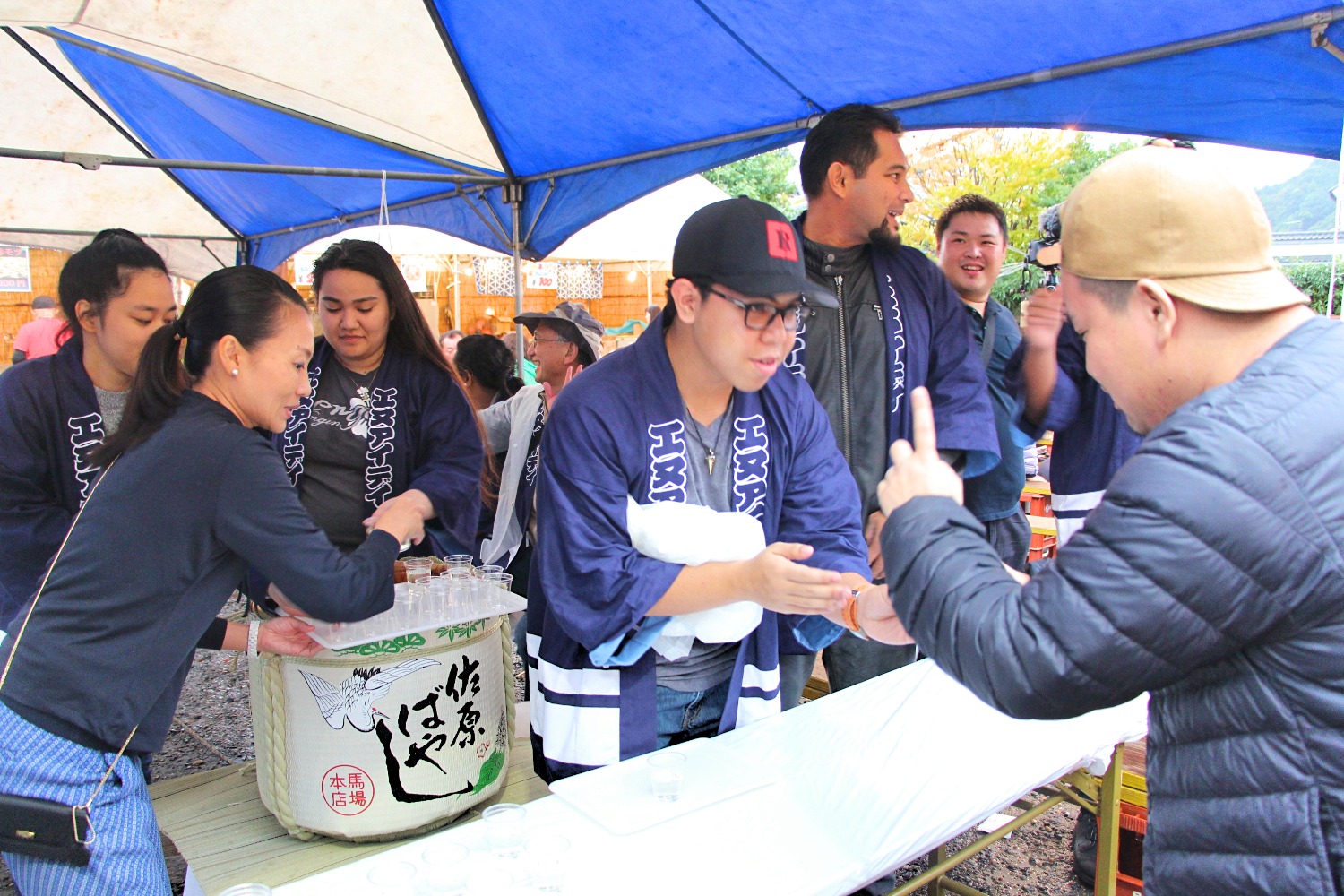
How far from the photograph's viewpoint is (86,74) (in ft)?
14.6

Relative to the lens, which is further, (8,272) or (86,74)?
(8,272)

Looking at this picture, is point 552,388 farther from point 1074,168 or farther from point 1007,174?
point 1074,168

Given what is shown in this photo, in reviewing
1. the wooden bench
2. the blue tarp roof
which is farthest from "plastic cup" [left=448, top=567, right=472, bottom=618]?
the wooden bench

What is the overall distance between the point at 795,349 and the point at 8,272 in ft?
24.9

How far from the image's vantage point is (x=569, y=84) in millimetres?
3693

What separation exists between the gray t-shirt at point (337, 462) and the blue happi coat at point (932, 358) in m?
1.13

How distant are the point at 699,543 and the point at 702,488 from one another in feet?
0.42

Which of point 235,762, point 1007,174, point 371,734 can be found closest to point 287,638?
point 371,734

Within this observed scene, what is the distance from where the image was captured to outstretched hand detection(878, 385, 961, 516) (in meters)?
1.02

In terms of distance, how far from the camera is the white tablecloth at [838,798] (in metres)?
1.28

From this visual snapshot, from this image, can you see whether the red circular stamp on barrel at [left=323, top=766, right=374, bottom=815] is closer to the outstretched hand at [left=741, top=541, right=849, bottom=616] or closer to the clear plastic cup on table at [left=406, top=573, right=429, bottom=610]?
the clear plastic cup on table at [left=406, top=573, right=429, bottom=610]

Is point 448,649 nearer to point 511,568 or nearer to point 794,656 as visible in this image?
point 794,656

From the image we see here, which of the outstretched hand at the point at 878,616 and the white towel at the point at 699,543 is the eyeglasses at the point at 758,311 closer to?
the white towel at the point at 699,543

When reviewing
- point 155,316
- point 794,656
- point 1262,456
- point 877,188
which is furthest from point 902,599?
point 155,316
